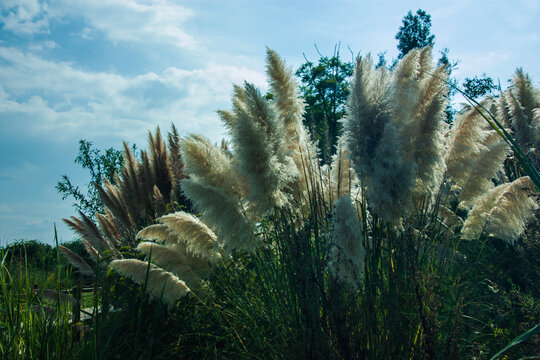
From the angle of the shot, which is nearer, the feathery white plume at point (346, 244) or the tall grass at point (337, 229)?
the feathery white plume at point (346, 244)

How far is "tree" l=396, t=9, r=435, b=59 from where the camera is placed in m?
24.2

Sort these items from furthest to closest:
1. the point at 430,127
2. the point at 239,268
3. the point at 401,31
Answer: the point at 401,31, the point at 239,268, the point at 430,127

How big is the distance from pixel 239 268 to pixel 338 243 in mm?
1939

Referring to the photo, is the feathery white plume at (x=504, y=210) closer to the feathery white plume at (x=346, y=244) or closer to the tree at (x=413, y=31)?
the feathery white plume at (x=346, y=244)

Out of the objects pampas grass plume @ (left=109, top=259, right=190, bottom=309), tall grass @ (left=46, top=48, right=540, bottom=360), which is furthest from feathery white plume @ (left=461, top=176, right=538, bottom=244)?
pampas grass plume @ (left=109, top=259, right=190, bottom=309)

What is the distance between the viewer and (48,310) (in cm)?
391

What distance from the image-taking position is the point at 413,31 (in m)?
24.2

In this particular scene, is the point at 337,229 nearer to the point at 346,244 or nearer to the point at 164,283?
the point at 346,244

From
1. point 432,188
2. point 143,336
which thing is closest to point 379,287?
point 432,188

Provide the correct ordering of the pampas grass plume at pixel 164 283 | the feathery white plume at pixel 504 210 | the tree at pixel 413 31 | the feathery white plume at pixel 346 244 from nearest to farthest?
the feathery white plume at pixel 346 244, the pampas grass plume at pixel 164 283, the feathery white plume at pixel 504 210, the tree at pixel 413 31

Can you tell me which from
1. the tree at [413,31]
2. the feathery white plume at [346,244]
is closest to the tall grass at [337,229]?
the feathery white plume at [346,244]

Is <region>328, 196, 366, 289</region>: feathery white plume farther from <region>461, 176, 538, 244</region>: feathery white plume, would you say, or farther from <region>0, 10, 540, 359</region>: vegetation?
<region>461, 176, 538, 244</region>: feathery white plume

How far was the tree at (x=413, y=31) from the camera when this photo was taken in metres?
24.2

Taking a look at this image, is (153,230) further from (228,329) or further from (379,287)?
(379,287)
